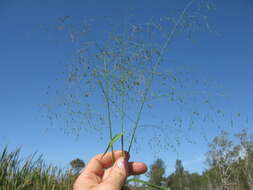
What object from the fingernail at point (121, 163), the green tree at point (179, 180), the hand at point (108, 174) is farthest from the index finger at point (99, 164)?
the green tree at point (179, 180)

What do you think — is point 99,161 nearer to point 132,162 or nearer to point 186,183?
point 132,162

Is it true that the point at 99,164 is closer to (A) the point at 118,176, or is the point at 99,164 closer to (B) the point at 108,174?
(B) the point at 108,174

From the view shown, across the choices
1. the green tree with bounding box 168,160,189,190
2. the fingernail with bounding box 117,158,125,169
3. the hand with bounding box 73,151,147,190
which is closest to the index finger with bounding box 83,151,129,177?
the hand with bounding box 73,151,147,190

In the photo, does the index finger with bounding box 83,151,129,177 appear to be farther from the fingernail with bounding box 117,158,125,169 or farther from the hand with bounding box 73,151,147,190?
the fingernail with bounding box 117,158,125,169

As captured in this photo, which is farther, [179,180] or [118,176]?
[179,180]

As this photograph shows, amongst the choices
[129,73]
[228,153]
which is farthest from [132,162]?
[228,153]

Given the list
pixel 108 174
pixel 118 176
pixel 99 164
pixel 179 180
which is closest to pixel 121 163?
pixel 118 176

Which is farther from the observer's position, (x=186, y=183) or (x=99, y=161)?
(x=186, y=183)
